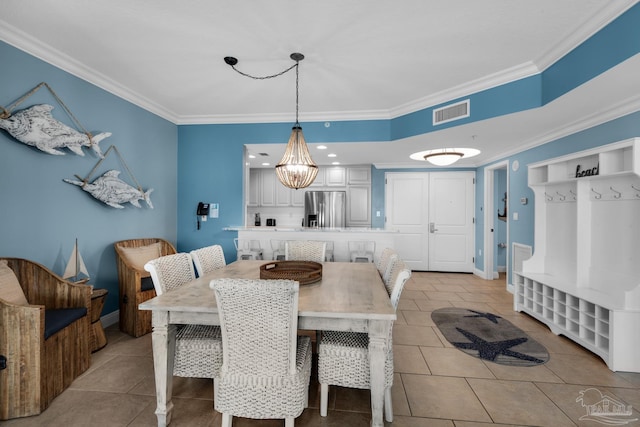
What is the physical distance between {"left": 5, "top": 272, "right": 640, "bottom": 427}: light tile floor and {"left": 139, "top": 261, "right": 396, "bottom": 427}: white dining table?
316 mm

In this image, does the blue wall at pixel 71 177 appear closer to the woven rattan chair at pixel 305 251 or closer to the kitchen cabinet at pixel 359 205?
the woven rattan chair at pixel 305 251

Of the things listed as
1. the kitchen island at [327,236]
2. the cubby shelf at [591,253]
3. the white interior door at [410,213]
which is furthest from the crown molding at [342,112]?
the white interior door at [410,213]

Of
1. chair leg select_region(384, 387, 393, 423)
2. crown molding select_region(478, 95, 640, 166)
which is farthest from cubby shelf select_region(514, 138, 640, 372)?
chair leg select_region(384, 387, 393, 423)

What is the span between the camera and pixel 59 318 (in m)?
2.05

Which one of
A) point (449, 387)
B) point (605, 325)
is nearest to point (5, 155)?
point (449, 387)

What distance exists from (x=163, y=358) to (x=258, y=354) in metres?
0.63

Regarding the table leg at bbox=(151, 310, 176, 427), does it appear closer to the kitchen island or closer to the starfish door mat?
the starfish door mat

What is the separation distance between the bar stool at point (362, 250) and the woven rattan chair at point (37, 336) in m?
2.97

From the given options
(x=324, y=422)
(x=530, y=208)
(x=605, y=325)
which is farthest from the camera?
(x=530, y=208)

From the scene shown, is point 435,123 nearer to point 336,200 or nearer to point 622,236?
point 622,236

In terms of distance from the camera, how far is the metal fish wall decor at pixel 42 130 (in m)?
2.26

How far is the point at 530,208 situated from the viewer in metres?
4.07

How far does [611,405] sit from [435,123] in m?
2.92

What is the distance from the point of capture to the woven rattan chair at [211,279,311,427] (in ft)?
4.67
